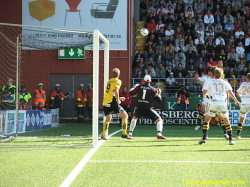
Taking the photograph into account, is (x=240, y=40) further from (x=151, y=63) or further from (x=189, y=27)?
(x=151, y=63)

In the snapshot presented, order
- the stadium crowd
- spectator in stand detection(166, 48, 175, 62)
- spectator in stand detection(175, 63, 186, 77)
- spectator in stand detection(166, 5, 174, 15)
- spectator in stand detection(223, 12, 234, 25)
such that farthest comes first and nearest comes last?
spectator in stand detection(166, 5, 174, 15) → spectator in stand detection(223, 12, 234, 25) → spectator in stand detection(166, 48, 175, 62) → the stadium crowd → spectator in stand detection(175, 63, 186, 77)

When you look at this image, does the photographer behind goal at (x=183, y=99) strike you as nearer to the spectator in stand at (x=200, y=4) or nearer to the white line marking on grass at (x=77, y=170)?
the spectator in stand at (x=200, y=4)

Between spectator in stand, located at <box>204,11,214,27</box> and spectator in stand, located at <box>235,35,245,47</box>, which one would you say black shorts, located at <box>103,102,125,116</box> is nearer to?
spectator in stand, located at <box>235,35,245,47</box>

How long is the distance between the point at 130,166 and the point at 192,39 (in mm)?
20157

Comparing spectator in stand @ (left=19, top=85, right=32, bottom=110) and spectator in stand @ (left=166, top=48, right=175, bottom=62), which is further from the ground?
spectator in stand @ (left=166, top=48, right=175, bottom=62)

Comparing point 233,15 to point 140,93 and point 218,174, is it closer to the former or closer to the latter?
point 140,93

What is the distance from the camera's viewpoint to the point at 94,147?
9.91 m

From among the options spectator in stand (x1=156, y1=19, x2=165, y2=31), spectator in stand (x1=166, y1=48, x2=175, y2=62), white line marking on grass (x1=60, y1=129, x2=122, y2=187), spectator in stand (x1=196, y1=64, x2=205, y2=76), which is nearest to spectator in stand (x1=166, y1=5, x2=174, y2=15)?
spectator in stand (x1=156, y1=19, x2=165, y2=31)

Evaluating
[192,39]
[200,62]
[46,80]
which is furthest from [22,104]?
[192,39]

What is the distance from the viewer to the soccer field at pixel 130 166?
5.92m

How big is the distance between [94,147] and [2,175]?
3.69 meters

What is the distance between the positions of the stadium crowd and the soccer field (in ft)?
47.2

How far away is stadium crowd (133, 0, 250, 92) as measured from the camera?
2409 centimetres

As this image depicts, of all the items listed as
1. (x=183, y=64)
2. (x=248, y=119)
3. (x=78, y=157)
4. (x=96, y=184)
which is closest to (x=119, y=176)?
(x=96, y=184)
